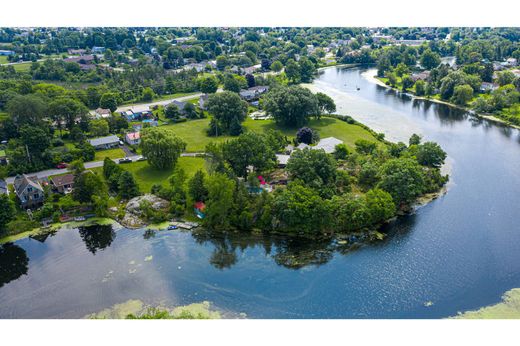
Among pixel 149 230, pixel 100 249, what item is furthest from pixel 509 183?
pixel 100 249

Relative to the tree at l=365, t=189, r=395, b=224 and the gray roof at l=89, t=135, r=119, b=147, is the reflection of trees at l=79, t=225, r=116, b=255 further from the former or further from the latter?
the tree at l=365, t=189, r=395, b=224

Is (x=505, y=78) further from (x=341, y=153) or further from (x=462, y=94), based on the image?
(x=341, y=153)

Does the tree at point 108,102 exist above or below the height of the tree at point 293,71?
below

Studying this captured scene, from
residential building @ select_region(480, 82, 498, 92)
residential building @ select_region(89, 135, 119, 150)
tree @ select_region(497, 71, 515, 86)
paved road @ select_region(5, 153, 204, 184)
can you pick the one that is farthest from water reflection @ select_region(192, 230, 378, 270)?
tree @ select_region(497, 71, 515, 86)

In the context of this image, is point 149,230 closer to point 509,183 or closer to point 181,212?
point 181,212

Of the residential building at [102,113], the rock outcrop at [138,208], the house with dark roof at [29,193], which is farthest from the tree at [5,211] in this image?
the residential building at [102,113]

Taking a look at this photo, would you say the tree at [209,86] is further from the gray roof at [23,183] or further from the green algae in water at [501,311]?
the green algae in water at [501,311]

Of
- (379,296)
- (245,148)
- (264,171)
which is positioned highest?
(245,148)
